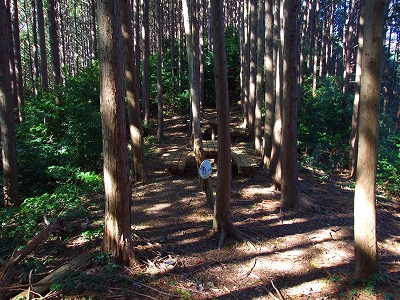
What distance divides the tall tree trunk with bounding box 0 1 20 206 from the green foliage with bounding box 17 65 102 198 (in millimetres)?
952

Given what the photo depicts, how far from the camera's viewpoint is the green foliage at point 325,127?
13.9 meters

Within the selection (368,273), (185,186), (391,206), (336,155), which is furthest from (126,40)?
(336,155)

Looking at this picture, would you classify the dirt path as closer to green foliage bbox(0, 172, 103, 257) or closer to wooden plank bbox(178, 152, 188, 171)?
wooden plank bbox(178, 152, 188, 171)

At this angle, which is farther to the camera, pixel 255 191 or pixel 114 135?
pixel 255 191

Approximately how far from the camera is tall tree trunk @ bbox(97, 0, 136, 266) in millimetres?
3578

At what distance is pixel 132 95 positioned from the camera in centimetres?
738

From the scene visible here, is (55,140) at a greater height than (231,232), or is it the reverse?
(55,140)

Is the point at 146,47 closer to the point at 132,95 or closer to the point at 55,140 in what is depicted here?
the point at 55,140

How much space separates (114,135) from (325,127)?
13.4 metres

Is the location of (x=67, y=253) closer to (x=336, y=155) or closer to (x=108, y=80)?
(x=108, y=80)

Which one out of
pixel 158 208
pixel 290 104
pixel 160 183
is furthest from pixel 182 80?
pixel 158 208

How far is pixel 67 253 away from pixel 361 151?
157 inches

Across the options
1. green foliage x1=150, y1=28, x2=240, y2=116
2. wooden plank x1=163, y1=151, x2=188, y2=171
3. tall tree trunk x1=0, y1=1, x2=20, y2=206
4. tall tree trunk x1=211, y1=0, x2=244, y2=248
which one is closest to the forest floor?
tall tree trunk x1=211, y1=0, x2=244, y2=248

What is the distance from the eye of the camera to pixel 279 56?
870 centimetres
